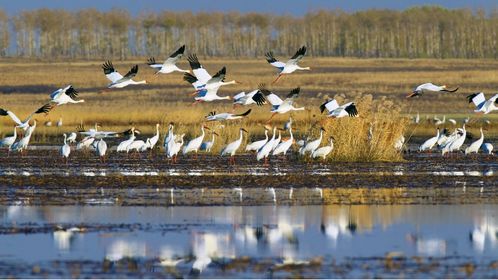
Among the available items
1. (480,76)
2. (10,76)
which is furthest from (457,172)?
(10,76)

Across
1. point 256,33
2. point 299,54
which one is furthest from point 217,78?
point 256,33

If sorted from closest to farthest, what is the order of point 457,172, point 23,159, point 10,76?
point 457,172 → point 23,159 → point 10,76

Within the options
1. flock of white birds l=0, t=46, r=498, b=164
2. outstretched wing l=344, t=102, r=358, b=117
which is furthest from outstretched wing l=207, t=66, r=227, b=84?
outstretched wing l=344, t=102, r=358, b=117

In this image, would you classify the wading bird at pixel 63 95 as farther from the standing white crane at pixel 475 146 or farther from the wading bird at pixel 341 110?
the standing white crane at pixel 475 146

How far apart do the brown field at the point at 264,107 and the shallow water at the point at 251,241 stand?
10.1m

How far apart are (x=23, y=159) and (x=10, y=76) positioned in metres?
51.6

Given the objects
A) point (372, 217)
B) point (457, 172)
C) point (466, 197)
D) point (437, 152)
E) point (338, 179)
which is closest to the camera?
point (372, 217)

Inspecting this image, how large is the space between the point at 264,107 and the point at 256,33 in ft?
288

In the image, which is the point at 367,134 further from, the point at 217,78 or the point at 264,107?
the point at 264,107

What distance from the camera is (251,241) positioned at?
13258 millimetres

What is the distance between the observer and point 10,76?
256 ft

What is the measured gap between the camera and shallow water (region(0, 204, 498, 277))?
1129cm

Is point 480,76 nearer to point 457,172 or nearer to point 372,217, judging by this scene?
point 457,172

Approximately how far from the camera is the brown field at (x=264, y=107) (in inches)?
1213
